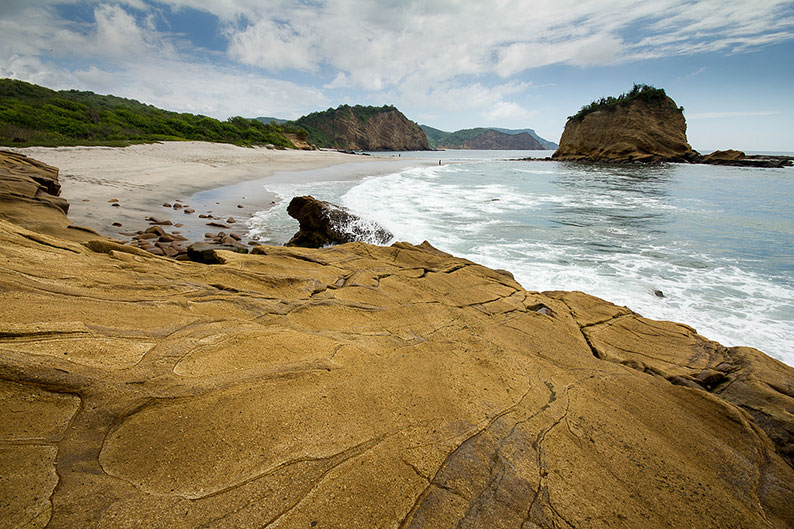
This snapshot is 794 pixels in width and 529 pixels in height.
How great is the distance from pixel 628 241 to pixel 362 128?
103 metres

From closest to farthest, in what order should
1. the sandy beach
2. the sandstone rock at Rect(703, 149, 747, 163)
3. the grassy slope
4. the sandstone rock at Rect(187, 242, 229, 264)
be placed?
1. the sandstone rock at Rect(187, 242, 229, 264)
2. the sandy beach
3. the sandstone rock at Rect(703, 149, 747, 163)
4. the grassy slope

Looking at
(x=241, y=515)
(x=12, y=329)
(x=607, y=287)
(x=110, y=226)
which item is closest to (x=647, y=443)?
(x=241, y=515)

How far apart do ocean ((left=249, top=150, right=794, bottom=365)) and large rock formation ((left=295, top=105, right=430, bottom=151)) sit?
79.6 metres

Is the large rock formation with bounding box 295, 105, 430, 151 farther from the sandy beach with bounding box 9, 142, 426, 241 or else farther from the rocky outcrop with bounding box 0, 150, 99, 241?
the rocky outcrop with bounding box 0, 150, 99, 241

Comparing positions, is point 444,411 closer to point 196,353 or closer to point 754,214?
point 196,353

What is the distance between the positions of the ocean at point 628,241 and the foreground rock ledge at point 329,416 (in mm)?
2820

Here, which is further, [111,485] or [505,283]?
[505,283]

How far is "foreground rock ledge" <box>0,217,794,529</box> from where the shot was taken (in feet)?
4.71

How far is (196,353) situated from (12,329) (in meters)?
0.88

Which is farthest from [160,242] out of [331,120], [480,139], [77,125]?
[480,139]

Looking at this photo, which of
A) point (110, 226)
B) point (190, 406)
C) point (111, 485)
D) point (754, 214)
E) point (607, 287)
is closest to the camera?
point (111, 485)

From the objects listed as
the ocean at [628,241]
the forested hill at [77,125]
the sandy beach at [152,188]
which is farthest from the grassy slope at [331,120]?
the ocean at [628,241]

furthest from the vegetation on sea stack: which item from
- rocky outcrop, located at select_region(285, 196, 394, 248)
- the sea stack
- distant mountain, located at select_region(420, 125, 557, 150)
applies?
distant mountain, located at select_region(420, 125, 557, 150)

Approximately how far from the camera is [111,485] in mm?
1354
